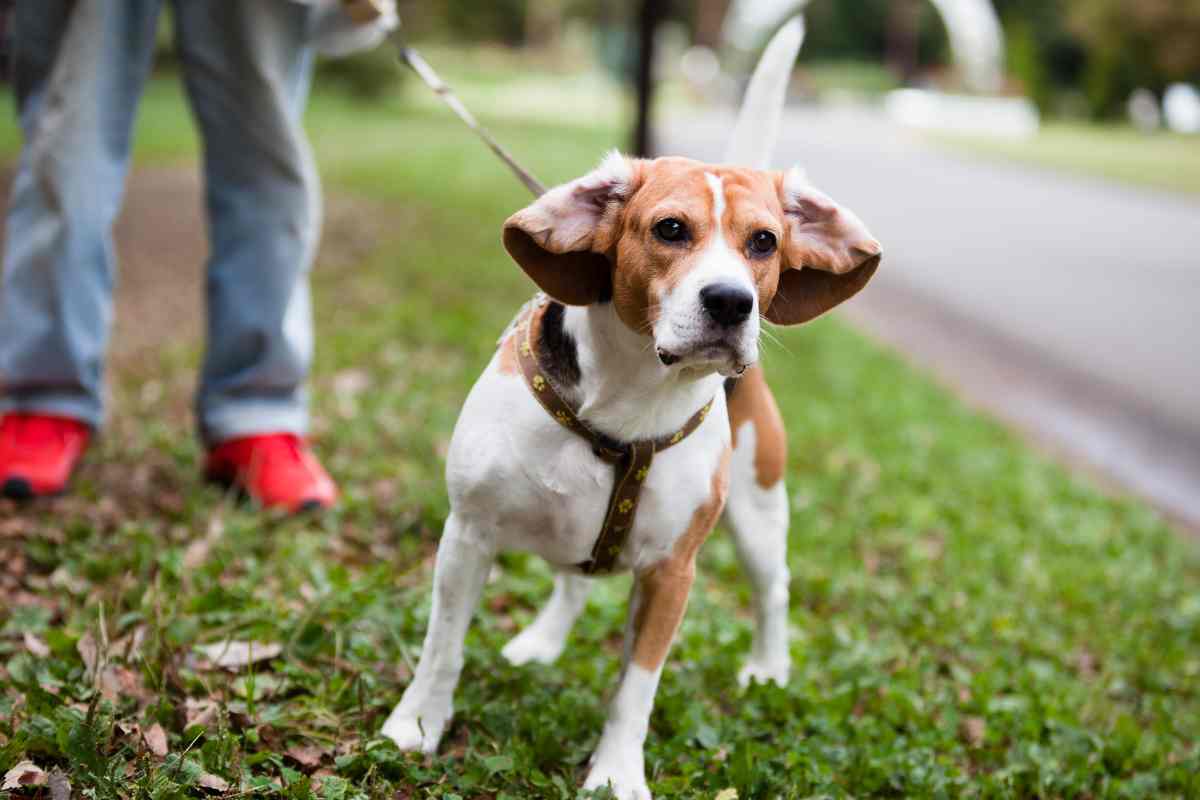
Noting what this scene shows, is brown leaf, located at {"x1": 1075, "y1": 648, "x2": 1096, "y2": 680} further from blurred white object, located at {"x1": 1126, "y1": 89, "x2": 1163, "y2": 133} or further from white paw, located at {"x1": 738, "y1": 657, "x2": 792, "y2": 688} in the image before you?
blurred white object, located at {"x1": 1126, "y1": 89, "x2": 1163, "y2": 133}

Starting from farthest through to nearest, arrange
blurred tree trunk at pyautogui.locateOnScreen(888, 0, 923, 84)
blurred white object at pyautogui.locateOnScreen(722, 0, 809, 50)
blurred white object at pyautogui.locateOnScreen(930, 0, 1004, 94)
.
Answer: blurred tree trunk at pyautogui.locateOnScreen(888, 0, 923, 84), blurred white object at pyautogui.locateOnScreen(722, 0, 809, 50), blurred white object at pyautogui.locateOnScreen(930, 0, 1004, 94)

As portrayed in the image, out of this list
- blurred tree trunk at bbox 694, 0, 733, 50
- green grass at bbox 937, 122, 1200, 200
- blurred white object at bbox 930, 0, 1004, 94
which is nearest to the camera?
green grass at bbox 937, 122, 1200, 200

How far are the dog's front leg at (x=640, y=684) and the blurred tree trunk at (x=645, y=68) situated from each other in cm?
998

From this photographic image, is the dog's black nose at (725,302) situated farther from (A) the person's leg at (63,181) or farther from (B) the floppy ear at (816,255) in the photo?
(A) the person's leg at (63,181)

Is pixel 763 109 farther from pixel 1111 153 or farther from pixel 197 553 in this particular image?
pixel 1111 153

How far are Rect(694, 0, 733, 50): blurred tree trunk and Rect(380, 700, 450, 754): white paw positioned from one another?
62731 mm

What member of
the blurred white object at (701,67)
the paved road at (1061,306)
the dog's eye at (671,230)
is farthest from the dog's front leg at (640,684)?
the blurred white object at (701,67)

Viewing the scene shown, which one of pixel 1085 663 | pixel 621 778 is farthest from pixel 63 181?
pixel 1085 663

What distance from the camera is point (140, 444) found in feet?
14.8

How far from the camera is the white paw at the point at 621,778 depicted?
102 inches

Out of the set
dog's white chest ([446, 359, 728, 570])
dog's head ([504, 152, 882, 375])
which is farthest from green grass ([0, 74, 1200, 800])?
dog's head ([504, 152, 882, 375])

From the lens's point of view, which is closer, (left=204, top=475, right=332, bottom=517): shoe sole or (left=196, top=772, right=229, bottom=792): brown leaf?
(left=196, top=772, right=229, bottom=792): brown leaf

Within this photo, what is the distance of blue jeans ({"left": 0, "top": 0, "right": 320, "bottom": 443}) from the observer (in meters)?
3.58

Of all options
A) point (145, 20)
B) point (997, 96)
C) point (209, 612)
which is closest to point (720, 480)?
point (209, 612)
